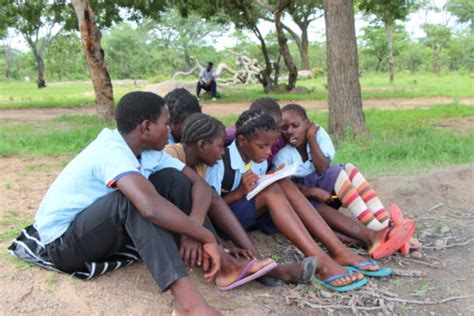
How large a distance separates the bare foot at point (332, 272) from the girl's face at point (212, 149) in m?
0.73

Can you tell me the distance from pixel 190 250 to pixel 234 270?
256mm

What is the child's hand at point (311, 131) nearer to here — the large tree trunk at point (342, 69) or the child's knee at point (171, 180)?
the child's knee at point (171, 180)

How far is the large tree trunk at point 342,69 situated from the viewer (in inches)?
235

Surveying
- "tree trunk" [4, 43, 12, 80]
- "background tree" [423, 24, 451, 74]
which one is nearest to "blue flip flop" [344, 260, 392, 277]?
"background tree" [423, 24, 451, 74]

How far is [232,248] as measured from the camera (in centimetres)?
252

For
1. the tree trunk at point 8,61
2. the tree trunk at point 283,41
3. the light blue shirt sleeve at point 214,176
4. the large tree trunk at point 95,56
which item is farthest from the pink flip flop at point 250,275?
the tree trunk at point 8,61

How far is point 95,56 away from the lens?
8.48 meters

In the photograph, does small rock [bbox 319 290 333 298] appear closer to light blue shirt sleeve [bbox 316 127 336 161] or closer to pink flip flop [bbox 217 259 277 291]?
pink flip flop [bbox 217 259 277 291]

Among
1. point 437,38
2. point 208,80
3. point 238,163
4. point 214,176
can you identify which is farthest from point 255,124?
point 437,38

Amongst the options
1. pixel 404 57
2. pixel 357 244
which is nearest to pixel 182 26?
pixel 404 57

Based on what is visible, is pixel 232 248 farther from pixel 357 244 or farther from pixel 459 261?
pixel 459 261

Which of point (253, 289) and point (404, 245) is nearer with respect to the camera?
point (253, 289)

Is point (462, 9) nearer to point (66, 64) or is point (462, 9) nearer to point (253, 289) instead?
point (66, 64)

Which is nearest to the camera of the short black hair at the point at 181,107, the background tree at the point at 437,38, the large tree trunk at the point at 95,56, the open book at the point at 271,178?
the open book at the point at 271,178
